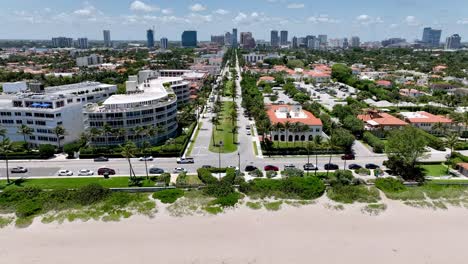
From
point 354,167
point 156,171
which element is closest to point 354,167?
point 354,167

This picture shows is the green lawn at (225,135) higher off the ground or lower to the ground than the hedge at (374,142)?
lower

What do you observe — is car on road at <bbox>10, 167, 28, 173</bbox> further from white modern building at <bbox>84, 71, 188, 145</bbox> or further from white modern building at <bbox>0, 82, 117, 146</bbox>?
white modern building at <bbox>84, 71, 188, 145</bbox>

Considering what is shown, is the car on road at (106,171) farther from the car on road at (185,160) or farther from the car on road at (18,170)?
the car on road at (18,170)

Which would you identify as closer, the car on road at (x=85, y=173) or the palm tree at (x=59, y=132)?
the car on road at (x=85, y=173)

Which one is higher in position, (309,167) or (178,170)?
(309,167)

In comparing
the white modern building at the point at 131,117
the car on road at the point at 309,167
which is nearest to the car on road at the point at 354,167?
the car on road at the point at 309,167

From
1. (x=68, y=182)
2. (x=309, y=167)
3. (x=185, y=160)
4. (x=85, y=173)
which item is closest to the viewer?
(x=68, y=182)

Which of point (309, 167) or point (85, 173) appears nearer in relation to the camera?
point (85, 173)

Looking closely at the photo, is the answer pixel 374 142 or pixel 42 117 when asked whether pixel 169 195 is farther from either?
pixel 374 142
